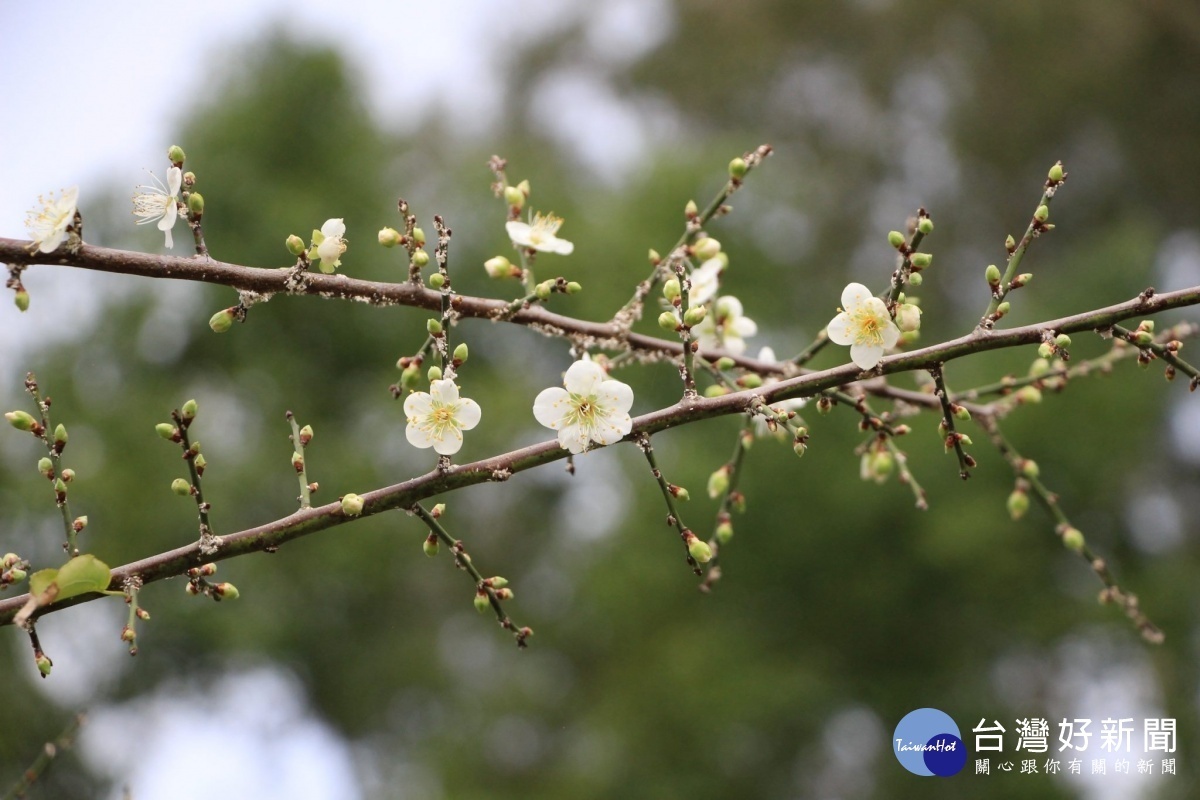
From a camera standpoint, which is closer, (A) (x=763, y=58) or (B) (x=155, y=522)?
(B) (x=155, y=522)

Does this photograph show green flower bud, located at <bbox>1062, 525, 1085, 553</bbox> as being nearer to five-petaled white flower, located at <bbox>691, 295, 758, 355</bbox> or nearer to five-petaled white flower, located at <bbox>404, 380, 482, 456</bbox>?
five-petaled white flower, located at <bbox>691, 295, 758, 355</bbox>

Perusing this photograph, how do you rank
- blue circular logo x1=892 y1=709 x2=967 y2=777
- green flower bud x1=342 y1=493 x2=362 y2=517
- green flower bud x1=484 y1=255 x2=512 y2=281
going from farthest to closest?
blue circular logo x1=892 y1=709 x2=967 y2=777 < green flower bud x1=484 y1=255 x2=512 y2=281 < green flower bud x1=342 y1=493 x2=362 y2=517

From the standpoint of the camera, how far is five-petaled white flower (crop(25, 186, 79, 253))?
88 centimetres

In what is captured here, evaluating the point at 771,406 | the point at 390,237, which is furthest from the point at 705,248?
the point at 390,237

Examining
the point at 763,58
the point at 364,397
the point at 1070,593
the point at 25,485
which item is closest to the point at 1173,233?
the point at 1070,593

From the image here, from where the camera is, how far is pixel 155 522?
241 inches

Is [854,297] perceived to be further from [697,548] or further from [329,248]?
[329,248]

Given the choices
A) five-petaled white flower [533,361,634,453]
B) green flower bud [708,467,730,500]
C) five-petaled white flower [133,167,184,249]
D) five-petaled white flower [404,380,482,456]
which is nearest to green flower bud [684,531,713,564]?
five-petaled white flower [533,361,634,453]

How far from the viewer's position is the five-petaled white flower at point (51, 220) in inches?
34.5

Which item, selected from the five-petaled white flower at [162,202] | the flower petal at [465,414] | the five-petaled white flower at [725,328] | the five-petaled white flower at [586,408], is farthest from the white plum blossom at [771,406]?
the five-petaled white flower at [162,202]

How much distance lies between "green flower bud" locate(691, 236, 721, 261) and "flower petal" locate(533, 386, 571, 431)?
1.21ft

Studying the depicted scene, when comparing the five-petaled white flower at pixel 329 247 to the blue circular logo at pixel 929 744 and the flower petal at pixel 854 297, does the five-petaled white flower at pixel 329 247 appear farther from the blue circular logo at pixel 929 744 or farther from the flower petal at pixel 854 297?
the blue circular logo at pixel 929 744

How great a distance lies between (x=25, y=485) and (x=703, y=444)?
3.87 meters

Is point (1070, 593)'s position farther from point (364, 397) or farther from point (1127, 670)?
point (364, 397)
